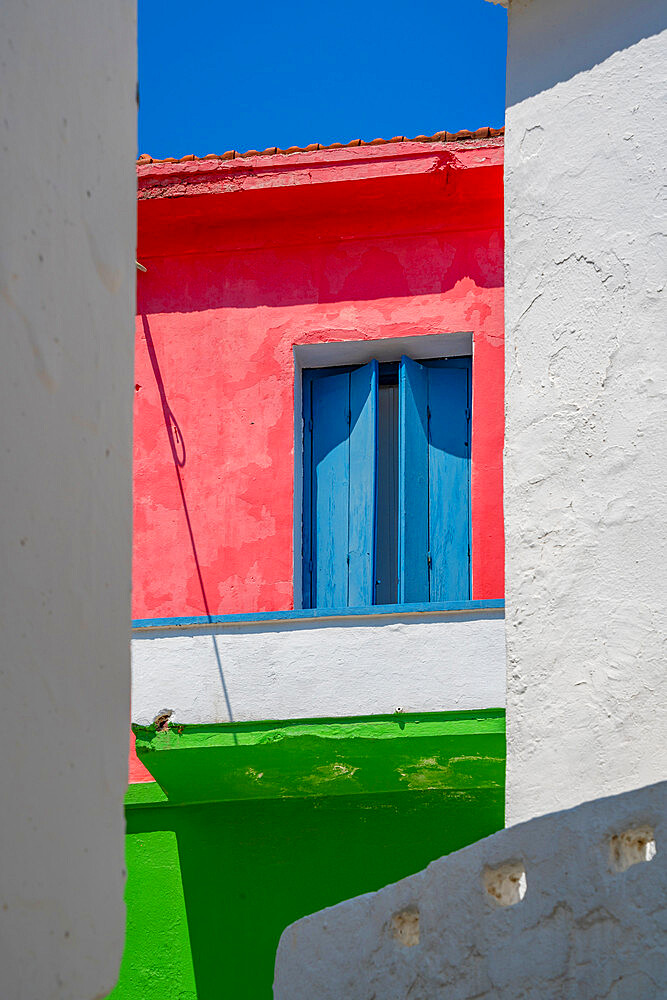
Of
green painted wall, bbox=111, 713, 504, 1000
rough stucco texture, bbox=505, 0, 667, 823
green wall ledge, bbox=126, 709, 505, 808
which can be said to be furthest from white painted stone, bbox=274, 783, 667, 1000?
green painted wall, bbox=111, 713, 504, 1000

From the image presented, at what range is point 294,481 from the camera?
8047mm

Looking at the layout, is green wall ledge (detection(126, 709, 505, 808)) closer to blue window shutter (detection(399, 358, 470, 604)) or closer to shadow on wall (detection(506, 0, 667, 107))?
blue window shutter (detection(399, 358, 470, 604))

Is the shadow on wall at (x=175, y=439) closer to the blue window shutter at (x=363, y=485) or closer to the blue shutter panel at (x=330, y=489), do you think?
the blue shutter panel at (x=330, y=489)

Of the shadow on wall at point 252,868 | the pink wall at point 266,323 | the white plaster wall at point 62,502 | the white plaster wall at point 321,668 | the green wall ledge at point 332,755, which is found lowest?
the shadow on wall at point 252,868

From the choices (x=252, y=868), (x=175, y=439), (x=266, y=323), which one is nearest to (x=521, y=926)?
(x=252, y=868)

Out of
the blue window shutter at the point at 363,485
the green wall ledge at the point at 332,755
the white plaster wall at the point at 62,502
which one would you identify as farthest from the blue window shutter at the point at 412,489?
the white plaster wall at the point at 62,502

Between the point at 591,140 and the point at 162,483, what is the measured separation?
4.03m

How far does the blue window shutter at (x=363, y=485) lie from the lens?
26.2 ft

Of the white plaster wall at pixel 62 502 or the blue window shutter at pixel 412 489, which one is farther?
the blue window shutter at pixel 412 489

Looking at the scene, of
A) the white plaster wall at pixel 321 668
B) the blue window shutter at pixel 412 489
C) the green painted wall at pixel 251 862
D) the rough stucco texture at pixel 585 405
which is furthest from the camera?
the blue window shutter at pixel 412 489

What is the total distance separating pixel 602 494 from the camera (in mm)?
4867

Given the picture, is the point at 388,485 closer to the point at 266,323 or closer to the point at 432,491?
the point at 432,491

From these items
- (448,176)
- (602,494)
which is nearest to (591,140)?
(602,494)

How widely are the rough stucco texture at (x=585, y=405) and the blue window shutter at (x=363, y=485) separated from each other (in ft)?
9.36
